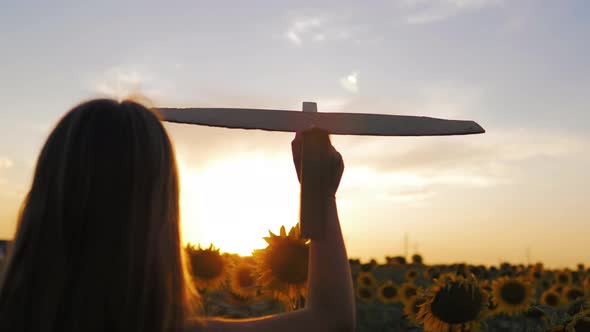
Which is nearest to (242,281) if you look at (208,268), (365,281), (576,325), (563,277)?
(208,268)

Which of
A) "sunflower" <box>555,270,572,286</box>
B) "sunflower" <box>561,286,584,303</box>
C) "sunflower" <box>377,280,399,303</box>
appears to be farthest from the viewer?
"sunflower" <box>555,270,572,286</box>

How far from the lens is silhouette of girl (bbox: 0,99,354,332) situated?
2.11m

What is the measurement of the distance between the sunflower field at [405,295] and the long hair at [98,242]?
399 centimetres

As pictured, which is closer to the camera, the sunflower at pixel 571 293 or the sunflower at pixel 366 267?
the sunflower at pixel 571 293

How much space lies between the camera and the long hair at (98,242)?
2.11 meters

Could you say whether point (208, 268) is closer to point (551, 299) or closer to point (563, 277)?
point (551, 299)

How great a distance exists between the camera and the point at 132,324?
213 centimetres

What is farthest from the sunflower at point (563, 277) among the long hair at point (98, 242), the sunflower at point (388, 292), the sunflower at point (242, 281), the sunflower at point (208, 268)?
the long hair at point (98, 242)

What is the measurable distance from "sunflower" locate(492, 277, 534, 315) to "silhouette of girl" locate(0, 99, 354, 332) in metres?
8.79

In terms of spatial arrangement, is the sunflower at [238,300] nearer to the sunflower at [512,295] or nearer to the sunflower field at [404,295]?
the sunflower field at [404,295]

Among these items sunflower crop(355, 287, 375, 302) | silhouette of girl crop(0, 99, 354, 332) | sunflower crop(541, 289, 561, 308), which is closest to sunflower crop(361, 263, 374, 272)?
sunflower crop(355, 287, 375, 302)

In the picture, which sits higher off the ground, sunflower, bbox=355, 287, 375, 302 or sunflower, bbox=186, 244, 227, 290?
sunflower, bbox=186, 244, 227, 290

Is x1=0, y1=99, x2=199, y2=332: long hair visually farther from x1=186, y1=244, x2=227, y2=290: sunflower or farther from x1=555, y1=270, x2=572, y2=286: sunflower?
x1=555, y1=270, x2=572, y2=286: sunflower

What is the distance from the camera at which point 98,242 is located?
2111 millimetres
